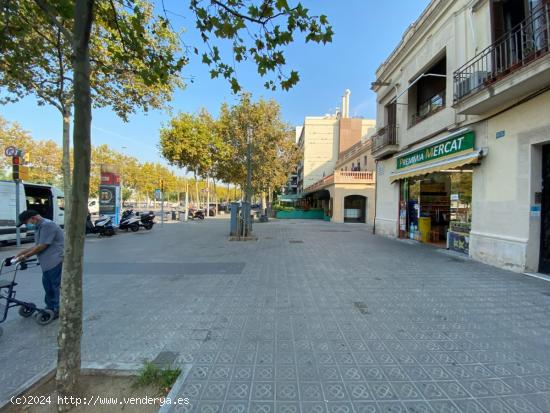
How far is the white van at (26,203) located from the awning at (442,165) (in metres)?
15.2

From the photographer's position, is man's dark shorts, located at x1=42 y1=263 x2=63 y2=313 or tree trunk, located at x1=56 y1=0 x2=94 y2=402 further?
man's dark shorts, located at x1=42 y1=263 x2=63 y2=313

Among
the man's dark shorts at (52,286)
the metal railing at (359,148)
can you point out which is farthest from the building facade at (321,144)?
the man's dark shorts at (52,286)

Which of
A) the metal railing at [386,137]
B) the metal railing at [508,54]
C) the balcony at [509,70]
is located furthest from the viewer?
the metal railing at [386,137]

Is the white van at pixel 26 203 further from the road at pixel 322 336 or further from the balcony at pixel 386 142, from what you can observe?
the balcony at pixel 386 142

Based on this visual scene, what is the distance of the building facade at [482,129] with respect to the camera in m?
6.33

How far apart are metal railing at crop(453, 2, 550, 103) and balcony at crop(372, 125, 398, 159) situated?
15.9 ft

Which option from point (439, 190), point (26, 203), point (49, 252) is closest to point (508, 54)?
point (439, 190)

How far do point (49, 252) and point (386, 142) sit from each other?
13.3 meters

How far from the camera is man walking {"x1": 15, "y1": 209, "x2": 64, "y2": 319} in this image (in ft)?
13.0

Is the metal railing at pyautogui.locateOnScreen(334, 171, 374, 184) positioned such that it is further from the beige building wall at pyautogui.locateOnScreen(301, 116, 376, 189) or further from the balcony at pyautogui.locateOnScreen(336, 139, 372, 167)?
the beige building wall at pyautogui.locateOnScreen(301, 116, 376, 189)

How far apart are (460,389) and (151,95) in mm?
13279

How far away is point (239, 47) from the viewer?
3162 millimetres

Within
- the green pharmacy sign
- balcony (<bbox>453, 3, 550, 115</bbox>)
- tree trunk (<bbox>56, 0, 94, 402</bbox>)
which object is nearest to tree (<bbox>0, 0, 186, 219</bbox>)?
tree trunk (<bbox>56, 0, 94, 402</bbox>)

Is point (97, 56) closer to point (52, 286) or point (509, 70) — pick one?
point (52, 286)
